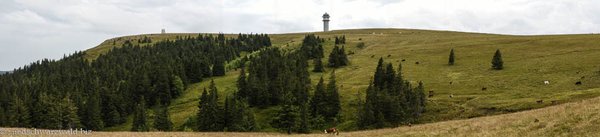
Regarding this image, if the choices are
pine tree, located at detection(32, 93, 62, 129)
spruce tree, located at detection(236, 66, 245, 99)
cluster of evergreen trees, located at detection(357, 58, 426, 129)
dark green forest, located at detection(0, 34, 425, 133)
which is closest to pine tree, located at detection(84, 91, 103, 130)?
dark green forest, located at detection(0, 34, 425, 133)

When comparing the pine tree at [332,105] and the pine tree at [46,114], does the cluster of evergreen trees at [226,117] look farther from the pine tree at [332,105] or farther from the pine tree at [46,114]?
the pine tree at [46,114]

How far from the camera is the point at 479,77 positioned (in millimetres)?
105312

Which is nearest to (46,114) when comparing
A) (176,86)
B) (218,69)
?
(176,86)

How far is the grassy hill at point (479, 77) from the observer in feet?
254

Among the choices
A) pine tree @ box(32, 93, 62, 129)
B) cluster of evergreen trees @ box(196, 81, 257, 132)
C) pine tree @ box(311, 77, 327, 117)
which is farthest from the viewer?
pine tree @ box(32, 93, 62, 129)

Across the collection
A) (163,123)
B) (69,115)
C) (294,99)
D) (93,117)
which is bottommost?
(93,117)

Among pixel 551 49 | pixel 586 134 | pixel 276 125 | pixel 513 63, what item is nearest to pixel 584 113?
pixel 586 134

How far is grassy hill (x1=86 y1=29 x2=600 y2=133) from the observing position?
7744 cm

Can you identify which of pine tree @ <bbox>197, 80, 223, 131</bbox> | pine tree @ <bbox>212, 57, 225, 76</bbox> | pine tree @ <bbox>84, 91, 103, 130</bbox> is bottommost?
pine tree @ <bbox>84, 91, 103, 130</bbox>

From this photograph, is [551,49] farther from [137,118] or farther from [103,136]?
[103,136]

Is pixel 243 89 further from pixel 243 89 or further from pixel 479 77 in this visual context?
pixel 479 77

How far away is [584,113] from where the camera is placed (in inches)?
1277

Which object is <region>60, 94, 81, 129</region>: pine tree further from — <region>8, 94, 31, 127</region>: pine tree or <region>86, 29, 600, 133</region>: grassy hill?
<region>86, 29, 600, 133</region>: grassy hill

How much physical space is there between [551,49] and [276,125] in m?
86.4
